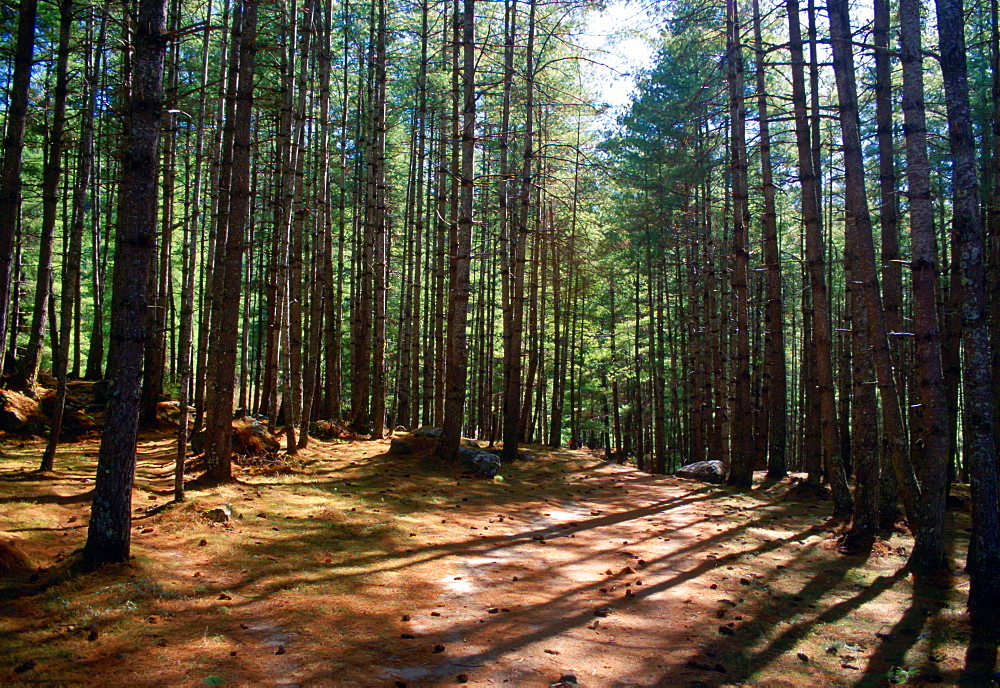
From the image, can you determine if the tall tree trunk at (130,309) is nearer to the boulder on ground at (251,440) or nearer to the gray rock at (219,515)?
the gray rock at (219,515)

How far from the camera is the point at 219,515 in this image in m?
6.83

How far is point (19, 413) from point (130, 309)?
8301 mm

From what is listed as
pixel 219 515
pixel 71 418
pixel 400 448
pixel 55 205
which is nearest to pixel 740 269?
pixel 400 448

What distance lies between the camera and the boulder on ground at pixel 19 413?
424 inches

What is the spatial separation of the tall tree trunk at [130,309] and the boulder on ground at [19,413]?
769cm

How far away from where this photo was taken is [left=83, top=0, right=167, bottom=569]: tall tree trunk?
4.98m

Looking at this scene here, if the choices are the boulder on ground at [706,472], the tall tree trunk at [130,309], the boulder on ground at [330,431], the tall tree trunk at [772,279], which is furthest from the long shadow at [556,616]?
the boulder on ground at [330,431]

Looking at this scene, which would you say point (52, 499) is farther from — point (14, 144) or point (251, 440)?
point (14, 144)

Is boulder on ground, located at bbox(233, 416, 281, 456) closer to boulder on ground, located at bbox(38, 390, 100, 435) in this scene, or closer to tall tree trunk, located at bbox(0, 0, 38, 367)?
boulder on ground, located at bbox(38, 390, 100, 435)

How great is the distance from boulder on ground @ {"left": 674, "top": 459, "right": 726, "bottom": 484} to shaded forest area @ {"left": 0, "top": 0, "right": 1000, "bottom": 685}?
0.38 metres

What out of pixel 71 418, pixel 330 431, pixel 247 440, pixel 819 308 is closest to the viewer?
pixel 819 308

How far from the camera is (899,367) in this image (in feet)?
A: 51.4

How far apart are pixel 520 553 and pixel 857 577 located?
3.72 metres

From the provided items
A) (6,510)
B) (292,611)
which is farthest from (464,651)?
(6,510)
